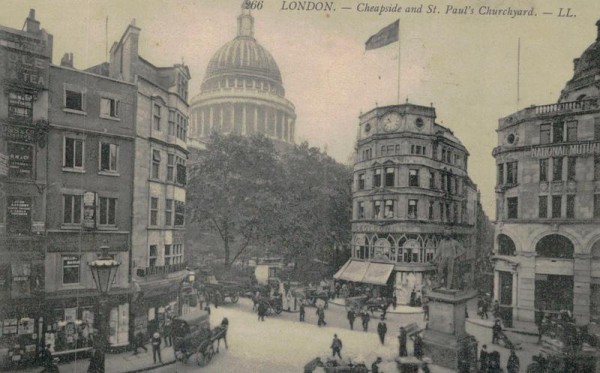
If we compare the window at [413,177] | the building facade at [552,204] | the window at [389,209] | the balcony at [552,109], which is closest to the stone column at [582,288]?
the building facade at [552,204]

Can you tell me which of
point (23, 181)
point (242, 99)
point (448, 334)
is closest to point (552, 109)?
point (448, 334)

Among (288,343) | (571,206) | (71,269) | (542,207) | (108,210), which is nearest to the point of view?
(71,269)

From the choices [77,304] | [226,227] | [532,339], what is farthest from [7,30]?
[532,339]

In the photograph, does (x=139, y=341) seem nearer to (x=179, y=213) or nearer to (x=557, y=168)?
(x=179, y=213)

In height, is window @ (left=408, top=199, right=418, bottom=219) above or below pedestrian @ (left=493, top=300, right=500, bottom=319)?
above

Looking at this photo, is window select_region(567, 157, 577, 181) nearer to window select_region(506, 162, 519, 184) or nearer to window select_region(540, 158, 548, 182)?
window select_region(540, 158, 548, 182)

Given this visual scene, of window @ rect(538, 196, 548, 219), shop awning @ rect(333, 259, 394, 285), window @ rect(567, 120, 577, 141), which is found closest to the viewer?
window @ rect(567, 120, 577, 141)

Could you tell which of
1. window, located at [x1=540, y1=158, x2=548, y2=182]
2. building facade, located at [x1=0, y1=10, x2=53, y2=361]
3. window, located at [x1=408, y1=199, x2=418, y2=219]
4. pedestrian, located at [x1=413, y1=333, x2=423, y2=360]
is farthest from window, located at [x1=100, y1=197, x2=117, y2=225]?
window, located at [x1=540, y1=158, x2=548, y2=182]
